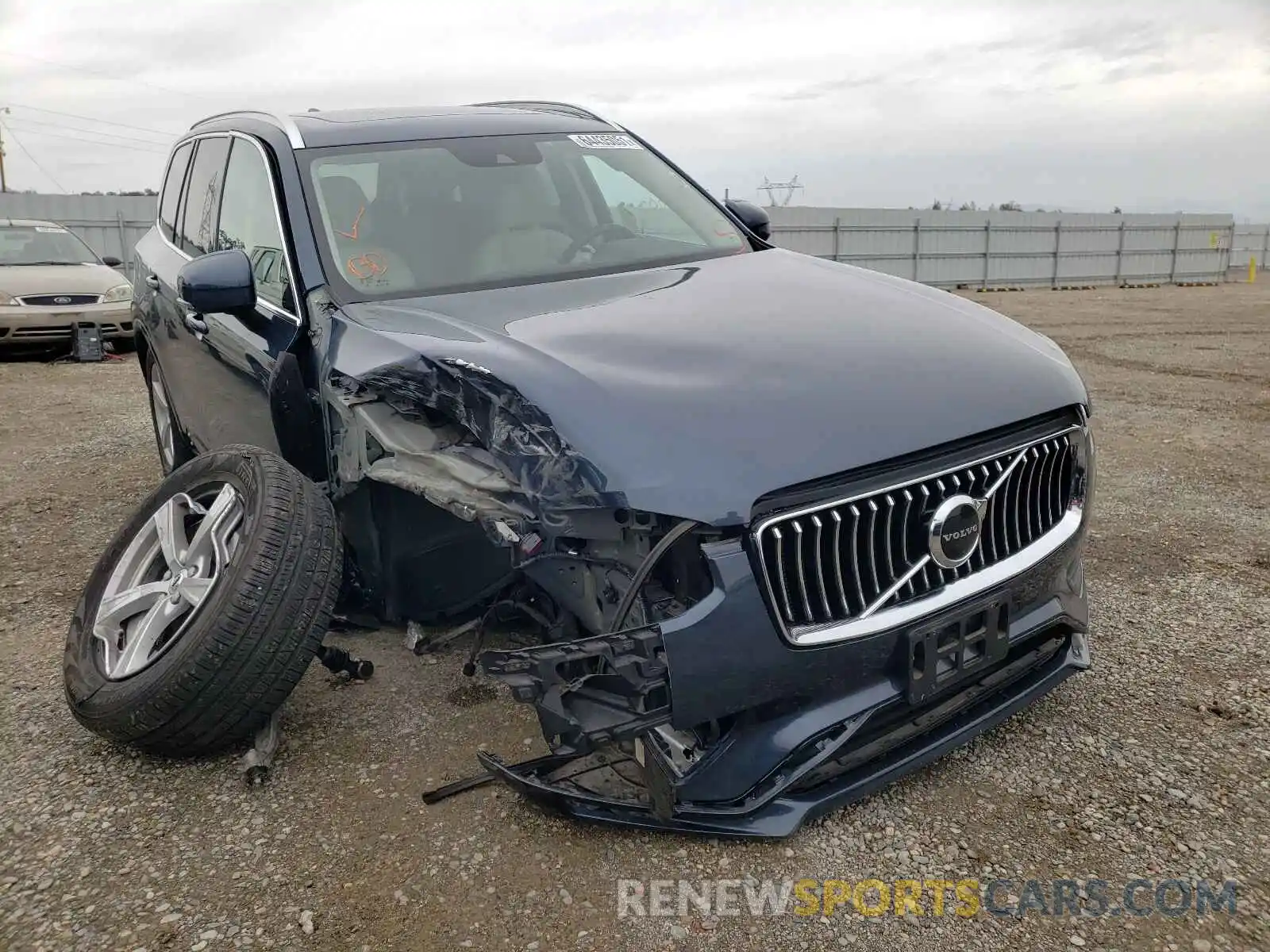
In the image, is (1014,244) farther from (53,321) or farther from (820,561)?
(820,561)

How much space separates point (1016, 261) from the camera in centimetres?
2523

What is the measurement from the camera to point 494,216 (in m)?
3.51

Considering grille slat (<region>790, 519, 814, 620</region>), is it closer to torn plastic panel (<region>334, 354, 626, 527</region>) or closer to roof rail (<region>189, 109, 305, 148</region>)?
torn plastic panel (<region>334, 354, 626, 527</region>)

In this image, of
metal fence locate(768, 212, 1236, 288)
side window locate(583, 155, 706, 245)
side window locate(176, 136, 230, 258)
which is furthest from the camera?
metal fence locate(768, 212, 1236, 288)

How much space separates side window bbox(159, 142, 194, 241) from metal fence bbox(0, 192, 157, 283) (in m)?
15.0

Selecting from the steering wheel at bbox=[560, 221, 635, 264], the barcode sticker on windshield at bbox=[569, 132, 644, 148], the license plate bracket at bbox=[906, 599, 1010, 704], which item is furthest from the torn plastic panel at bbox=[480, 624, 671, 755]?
the barcode sticker on windshield at bbox=[569, 132, 644, 148]

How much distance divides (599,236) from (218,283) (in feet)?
4.38

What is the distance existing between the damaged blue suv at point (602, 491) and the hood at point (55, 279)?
28.5ft

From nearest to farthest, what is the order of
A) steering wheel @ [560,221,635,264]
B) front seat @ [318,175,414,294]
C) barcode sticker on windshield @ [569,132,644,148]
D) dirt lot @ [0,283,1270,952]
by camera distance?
dirt lot @ [0,283,1270,952]
front seat @ [318,175,414,294]
steering wheel @ [560,221,635,264]
barcode sticker on windshield @ [569,132,644,148]

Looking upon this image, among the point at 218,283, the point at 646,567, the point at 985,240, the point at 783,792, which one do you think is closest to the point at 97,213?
the point at 218,283

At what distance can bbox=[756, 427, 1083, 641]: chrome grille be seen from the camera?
2.10 m

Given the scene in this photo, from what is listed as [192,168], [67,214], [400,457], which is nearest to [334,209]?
[400,457]

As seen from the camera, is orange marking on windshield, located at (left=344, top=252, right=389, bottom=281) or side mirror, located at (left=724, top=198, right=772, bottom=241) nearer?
orange marking on windshield, located at (left=344, top=252, right=389, bottom=281)

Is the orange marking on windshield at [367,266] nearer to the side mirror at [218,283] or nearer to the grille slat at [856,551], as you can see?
the side mirror at [218,283]
